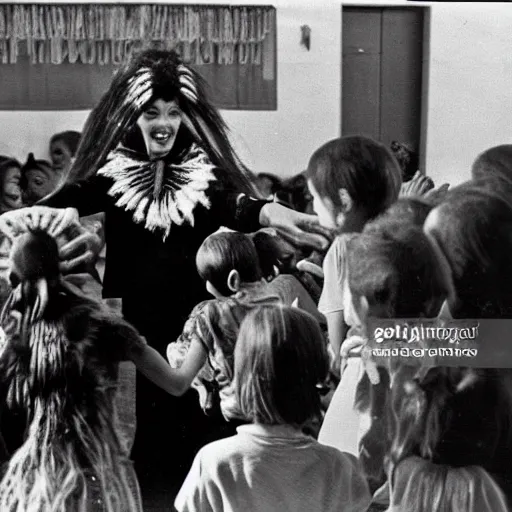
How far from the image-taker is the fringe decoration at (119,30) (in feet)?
16.4

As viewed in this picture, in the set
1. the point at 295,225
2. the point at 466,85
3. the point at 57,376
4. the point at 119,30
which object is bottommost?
the point at 57,376

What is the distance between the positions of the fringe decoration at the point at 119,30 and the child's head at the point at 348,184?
1.79 ft

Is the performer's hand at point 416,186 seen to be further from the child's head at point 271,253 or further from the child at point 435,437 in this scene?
the child at point 435,437

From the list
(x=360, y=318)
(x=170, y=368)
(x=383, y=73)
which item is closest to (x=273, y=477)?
(x=170, y=368)

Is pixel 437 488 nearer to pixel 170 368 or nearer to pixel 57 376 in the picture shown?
pixel 170 368

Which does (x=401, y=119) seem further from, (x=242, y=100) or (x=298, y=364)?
(x=298, y=364)

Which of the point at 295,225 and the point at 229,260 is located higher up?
the point at 295,225

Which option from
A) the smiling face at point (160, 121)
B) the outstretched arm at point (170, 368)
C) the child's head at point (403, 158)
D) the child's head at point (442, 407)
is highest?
the smiling face at point (160, 121)

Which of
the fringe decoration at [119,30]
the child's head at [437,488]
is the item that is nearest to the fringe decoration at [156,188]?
the fringe decoration at [119,30]

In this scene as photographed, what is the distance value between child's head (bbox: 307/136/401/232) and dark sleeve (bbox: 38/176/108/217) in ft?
2.66

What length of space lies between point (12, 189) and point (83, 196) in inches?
10.9

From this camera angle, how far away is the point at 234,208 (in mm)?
5082

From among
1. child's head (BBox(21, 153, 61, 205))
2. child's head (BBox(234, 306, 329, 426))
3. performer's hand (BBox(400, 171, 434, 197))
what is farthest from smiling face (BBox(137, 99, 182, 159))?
performer's hand (BBox(400, 171, 434, 197))

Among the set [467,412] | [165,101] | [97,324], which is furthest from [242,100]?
[467,412]
